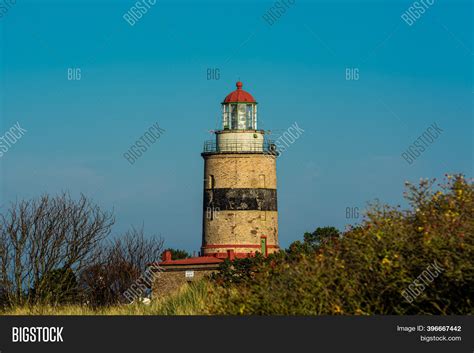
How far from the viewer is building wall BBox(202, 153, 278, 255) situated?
2229 inches

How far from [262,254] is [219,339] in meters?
36.9

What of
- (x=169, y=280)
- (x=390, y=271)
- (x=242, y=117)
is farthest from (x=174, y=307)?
(x=242, y=117)

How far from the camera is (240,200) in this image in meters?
56.7

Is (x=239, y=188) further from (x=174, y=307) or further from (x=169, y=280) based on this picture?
(x=174, y=307)

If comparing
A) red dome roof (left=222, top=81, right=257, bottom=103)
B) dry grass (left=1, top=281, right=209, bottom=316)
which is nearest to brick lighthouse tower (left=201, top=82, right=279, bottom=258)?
red dome roof (left=222, top=81, right=257, bottom=103)

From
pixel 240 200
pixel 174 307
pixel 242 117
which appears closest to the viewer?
pixel 174 307

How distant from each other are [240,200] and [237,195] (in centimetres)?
33

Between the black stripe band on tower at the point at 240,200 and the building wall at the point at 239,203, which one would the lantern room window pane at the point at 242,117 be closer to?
the building wall at the point at 239,203

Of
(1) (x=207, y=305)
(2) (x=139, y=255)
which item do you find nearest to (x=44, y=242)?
(1) (x=207, y=305)

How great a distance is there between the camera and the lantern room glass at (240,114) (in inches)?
2231

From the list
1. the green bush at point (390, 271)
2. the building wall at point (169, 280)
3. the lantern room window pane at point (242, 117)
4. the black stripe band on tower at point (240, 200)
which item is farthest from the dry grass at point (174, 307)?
the lantern room window pane at point (242, 117)

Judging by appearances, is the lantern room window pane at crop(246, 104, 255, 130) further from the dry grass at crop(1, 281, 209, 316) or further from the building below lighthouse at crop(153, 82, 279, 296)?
the dry grass at crop(1, 281, 209, 316)

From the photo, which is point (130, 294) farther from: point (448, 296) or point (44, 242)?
point (448, 296)

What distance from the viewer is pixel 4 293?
3659 cm
